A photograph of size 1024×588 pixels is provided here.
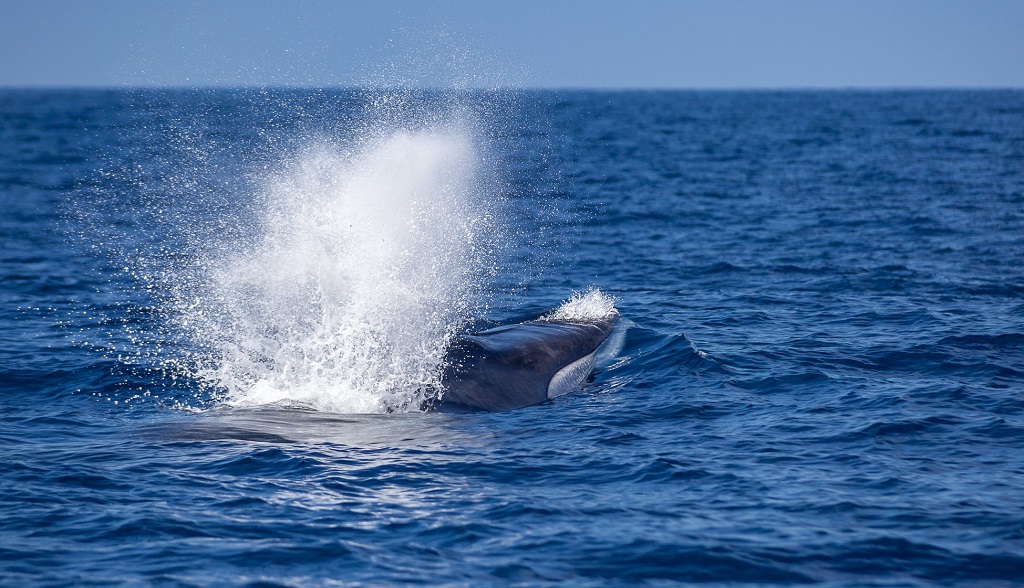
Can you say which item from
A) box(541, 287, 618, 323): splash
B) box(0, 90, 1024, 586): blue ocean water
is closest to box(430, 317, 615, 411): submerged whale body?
box(0, 90, 1024, 586): blue ocean water

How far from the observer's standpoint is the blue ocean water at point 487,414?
9766 mm

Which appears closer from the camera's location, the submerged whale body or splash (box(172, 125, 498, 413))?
the submerged whale body

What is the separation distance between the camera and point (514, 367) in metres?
15.3

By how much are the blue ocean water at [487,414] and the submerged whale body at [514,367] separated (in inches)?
15.4

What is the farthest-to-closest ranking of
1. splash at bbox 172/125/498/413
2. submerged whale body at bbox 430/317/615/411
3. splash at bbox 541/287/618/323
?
splash at bbox 541/287/618/323 → splash at bbox 172/125/498/413 → submerged whale body at bbox 430/317/615/411

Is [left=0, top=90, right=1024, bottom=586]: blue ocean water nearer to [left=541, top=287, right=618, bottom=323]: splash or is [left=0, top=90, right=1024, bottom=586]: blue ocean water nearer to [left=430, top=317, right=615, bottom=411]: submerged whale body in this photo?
[left=430, top=317, right=615, bottom=411]: submerged whale body

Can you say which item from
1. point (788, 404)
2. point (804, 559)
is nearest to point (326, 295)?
point (788, 404)

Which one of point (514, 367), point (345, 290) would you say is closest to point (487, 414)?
point (514, 367)

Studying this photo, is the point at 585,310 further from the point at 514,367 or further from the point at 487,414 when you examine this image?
the point at 487,414

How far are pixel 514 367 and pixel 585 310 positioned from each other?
13.9 ft

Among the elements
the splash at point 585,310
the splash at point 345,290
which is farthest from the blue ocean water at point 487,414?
the splash at point 585,310

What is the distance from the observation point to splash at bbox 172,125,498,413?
604 inches

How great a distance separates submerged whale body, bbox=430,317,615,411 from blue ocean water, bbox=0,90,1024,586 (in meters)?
0.39

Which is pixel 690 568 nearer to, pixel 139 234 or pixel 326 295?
pixel 326 295
